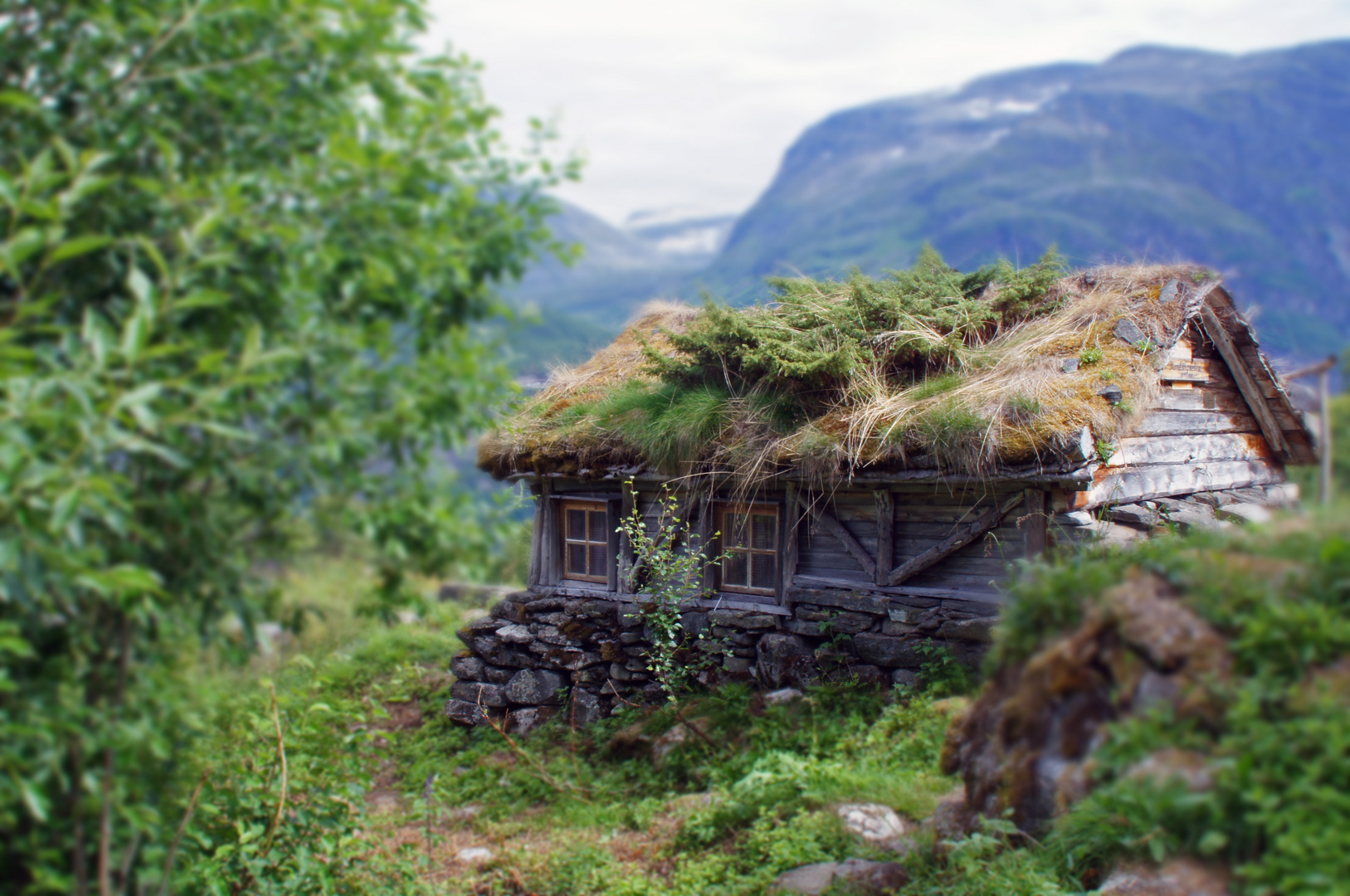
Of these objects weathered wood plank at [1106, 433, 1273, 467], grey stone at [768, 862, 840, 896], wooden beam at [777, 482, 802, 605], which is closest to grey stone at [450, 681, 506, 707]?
wooden beam at [777, 482, 802, 605]

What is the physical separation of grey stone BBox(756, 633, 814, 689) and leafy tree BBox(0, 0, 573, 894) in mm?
5749

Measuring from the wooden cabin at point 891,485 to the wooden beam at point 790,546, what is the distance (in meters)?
0.02

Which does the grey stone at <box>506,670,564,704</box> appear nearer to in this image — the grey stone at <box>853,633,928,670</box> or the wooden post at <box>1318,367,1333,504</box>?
the grey stone at <box>853,633,928,670</box>

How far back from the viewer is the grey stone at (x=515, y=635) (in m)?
9.53

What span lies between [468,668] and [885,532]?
200 inches

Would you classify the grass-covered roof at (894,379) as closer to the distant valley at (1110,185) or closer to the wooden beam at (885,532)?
the wooden beam at (885,532)

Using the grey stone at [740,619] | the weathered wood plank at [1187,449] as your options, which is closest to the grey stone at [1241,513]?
the weathered wood plank at [1187,449]

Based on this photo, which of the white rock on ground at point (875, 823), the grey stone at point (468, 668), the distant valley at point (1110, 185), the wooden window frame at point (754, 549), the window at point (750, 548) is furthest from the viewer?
the distant valley at point (1110, 185)

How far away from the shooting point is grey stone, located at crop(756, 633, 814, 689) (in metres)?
8.07

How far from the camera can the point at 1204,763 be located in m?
2.40

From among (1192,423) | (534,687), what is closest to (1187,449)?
(1192,423)

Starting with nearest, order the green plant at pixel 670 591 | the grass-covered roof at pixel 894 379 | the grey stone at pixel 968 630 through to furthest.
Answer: the grass-covered roof at pixel 894 379 → the grey stone at pixel 968 630 → the green plant at pixel 670 591

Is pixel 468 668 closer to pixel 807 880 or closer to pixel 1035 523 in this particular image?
pixel 807 880

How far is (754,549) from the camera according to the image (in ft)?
28.6
